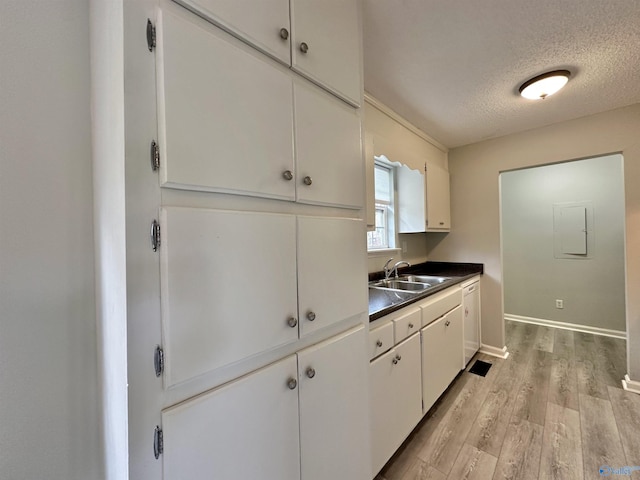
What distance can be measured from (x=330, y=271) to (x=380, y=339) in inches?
22.5

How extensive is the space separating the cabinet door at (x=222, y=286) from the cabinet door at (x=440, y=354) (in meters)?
1.30

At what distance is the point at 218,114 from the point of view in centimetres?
67

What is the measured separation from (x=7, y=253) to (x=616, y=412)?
3391mm

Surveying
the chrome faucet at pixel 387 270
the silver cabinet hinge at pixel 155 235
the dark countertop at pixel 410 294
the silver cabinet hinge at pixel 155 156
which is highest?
the silver cabinet hinge at pixel 155 156

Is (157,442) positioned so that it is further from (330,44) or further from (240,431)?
(330,44)

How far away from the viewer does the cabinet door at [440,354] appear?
1.76 metres

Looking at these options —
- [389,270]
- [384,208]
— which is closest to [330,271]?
[389,270]

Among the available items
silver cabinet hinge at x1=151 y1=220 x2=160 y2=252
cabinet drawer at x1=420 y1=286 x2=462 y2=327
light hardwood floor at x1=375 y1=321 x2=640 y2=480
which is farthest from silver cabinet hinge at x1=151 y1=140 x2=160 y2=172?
light hardwood floor at x1=375 y1=321 x2=640 y2=480

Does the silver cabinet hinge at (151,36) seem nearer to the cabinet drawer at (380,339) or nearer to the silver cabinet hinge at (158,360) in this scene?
the silver cabinet hinge at (158,360)

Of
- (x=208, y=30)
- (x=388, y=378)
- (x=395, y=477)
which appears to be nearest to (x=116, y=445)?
(x=208, y=30)

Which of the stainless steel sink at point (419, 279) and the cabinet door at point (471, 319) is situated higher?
the stainless steel sink at point (419, 279)

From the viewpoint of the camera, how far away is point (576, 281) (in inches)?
140

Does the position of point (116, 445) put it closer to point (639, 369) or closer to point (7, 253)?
point (7, 253)

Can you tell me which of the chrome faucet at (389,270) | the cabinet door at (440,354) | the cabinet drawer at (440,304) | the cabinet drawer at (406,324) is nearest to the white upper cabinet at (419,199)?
the chrome faucet at (389,270)
